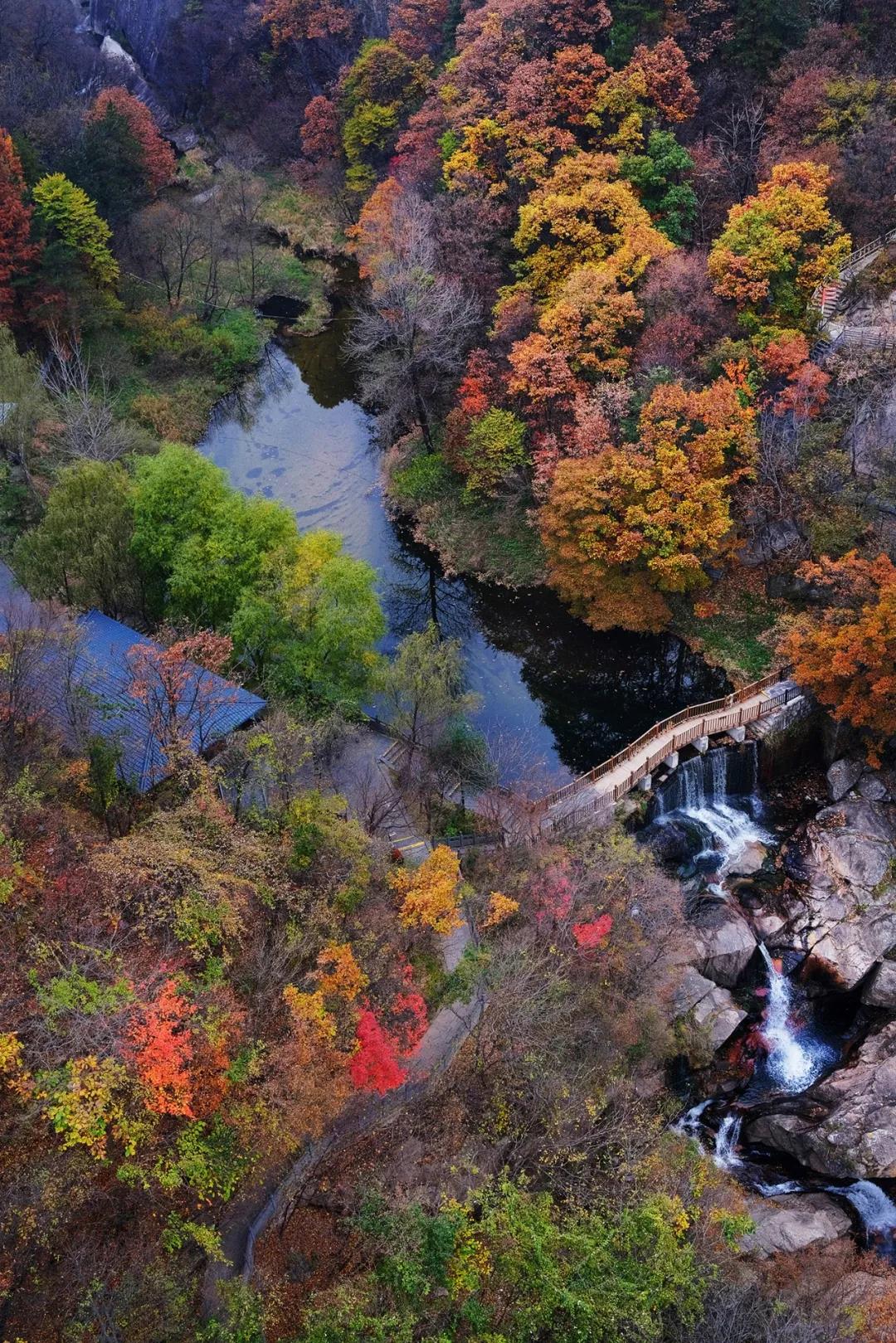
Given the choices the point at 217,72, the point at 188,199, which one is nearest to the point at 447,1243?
the point at 188,199

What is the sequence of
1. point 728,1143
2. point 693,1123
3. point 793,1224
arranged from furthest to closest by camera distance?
point 693,1123
point 728,1143
point 793,1224

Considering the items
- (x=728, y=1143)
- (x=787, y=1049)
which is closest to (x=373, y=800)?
(x=728, y=1143)

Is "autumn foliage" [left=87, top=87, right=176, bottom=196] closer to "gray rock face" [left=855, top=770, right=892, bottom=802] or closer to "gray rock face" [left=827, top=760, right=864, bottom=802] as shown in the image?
"gray rock face" [left=827, top=760, right=864, bottom=802]

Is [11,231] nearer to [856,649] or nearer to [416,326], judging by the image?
[416,326]

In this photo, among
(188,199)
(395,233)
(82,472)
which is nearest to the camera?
(82,472)

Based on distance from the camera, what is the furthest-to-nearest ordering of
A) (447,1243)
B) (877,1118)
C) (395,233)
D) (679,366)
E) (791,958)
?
(395,233)
(679,366)
(791,958)
(877,1118)
(447,1243)

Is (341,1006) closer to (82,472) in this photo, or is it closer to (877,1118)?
(877,1118)
